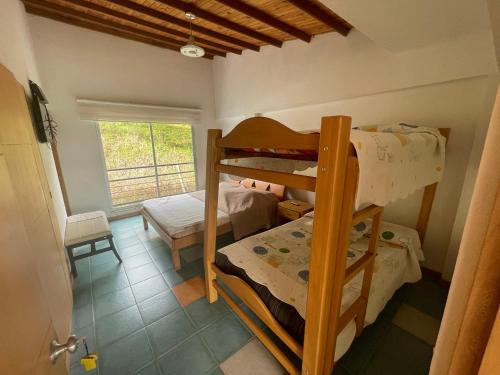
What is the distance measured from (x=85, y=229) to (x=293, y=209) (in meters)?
2.56

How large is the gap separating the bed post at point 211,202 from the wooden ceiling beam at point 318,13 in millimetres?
1729

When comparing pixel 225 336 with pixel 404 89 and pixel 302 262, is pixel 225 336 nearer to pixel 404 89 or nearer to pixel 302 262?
pixel 302 262

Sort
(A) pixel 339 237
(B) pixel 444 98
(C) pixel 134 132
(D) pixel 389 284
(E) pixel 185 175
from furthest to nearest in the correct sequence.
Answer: (E) pixel 185 175, (C) pixel 134 132, (B) pixel 444 98, (D) pixel 389 284, (A) pixel 339 237

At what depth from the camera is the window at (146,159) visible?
3.78m

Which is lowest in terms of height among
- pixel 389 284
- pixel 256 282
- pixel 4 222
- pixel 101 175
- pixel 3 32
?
pixel 389 284

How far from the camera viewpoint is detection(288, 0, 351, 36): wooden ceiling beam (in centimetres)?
205

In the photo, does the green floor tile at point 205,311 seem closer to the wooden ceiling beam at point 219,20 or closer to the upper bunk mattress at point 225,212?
the upper bunk mattress at point 225,212

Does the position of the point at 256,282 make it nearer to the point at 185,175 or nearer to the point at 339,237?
the point at 339,237

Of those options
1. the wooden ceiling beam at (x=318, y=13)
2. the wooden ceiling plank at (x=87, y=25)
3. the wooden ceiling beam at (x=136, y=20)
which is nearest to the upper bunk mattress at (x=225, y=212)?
the wooden ceiling beam at (x=318, y=13)

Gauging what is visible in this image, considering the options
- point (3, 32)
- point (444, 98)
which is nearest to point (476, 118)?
point (444, 98)

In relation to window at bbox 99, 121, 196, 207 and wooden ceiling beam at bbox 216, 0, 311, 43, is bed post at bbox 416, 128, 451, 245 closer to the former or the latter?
wooden ceiling beam at bbox 216, 0, 311, 43

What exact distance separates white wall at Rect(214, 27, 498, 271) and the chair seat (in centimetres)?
294

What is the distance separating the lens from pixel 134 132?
393 cm

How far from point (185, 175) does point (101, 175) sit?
158cm
